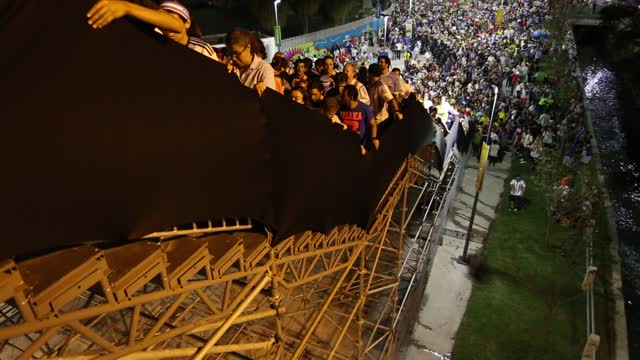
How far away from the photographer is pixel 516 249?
1297cm

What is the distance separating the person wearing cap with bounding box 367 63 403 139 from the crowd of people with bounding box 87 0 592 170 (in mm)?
17

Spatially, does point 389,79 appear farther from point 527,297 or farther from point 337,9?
point 337,9

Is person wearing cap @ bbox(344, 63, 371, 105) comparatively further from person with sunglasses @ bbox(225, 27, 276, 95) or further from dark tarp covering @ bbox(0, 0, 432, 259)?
dark tarp covering @ bbox(0, 0, 432, 259)

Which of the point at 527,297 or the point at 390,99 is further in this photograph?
the point at 527,297

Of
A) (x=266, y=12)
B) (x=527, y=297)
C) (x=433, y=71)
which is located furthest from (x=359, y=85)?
(x=266, y=12)

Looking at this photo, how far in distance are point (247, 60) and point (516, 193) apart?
13.3 meters

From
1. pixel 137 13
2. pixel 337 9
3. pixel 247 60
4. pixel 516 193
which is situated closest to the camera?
pixel 137 13

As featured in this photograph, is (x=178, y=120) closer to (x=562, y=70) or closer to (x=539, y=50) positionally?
(x=562, y=70)

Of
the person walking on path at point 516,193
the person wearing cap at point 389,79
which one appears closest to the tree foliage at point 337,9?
the person walking on path at point 516,193

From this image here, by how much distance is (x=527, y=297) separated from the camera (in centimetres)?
1105

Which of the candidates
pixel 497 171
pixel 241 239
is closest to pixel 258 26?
pixel 497 171

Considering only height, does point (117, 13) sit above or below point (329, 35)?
below

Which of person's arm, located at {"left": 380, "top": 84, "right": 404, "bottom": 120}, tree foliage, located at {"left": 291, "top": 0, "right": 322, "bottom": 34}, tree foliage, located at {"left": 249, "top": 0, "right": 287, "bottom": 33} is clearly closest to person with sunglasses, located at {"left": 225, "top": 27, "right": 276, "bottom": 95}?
person's arm, located at {"left": 380, "top": 84, "right": 404, "bottom": 120}

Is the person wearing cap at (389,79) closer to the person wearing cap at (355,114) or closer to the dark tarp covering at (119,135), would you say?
the person wearing cap at (355,114)
